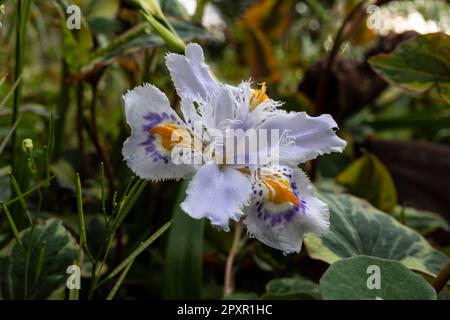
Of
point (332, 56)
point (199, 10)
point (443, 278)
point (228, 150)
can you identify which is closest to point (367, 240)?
point (443, 278)

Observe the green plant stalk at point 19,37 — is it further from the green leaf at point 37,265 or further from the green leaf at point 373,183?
the green leaf at point 373,183

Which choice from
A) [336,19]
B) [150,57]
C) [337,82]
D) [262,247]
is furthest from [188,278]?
[336,19]

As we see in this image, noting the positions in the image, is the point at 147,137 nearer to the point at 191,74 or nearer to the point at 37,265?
the point at 191,74

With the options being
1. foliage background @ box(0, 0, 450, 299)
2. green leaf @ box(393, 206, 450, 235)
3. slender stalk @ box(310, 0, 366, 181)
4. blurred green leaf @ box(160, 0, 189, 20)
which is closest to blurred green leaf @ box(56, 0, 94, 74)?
foliage background @ box(0, 0, 450, 299)

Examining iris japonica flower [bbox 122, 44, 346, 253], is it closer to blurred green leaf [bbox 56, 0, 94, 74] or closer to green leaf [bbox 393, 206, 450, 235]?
blurred green leaf [bbox 56, 0, 94, 74]

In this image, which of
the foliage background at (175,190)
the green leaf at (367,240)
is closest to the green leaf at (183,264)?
the foliage background at (175,190)
